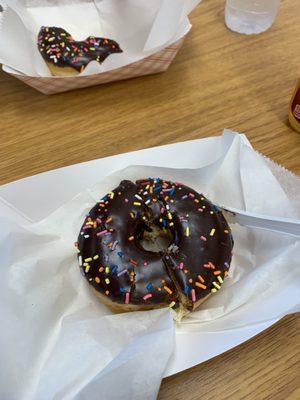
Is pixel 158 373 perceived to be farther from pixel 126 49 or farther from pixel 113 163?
pixel 126 49

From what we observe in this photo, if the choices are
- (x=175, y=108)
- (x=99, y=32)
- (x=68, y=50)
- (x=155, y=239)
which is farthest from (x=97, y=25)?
(x=155, y=239)

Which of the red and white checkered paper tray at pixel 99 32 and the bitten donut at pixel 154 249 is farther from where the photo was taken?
the red and white checkered paper tray at pixel 99 32

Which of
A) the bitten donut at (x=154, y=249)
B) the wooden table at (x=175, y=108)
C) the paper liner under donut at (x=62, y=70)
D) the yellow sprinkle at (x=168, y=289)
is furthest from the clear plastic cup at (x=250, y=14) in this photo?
the yellow sprinkle at (x=168, y=289)

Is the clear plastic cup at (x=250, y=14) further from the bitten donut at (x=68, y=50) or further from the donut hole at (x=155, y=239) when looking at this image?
the donut hole at (x=155, y=239)

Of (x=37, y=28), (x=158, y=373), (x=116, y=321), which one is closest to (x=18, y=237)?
(x=116, y=321)

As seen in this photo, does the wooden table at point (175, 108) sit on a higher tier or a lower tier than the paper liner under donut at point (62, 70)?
lower

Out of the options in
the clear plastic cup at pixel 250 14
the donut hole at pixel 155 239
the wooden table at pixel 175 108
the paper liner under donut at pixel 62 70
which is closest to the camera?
the donut hole at pixel 155 239

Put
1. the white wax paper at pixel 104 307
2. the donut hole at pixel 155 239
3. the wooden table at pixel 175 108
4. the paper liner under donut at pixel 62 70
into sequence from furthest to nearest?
the paper liner under donut at pixel 62 70 → the wooden table at pixel 175 108 → the donut hole at pixel 155 239 → the white wax paper at pixel 104 307
